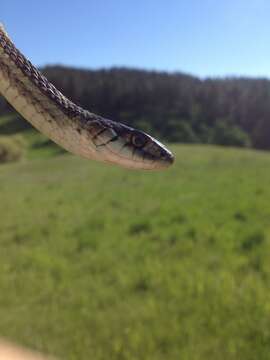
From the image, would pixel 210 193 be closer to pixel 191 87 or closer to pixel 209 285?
pixel 209 285

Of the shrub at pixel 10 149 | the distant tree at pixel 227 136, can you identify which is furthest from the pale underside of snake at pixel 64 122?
the distant tree at pixel 227 136

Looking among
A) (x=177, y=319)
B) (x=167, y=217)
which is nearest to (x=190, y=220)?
(x=167, y=217)

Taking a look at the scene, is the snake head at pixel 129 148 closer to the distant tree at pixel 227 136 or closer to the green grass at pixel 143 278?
the green grass at pixel 143 278

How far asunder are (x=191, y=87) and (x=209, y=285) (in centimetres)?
5390

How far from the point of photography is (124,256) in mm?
11023

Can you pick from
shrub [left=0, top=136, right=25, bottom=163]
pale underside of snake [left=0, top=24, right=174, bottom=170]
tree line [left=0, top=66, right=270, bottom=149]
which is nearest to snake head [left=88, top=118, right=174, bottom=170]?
pale underside of snake [left=0, top=24, right=174, bottom=170]

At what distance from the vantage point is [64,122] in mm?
2779

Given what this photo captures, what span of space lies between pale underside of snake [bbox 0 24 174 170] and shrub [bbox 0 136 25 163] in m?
58.6

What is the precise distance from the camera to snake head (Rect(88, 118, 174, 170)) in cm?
278

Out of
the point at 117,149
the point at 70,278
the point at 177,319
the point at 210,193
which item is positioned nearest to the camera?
the point at 117,149

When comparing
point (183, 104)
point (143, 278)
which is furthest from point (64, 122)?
point (183, 104)

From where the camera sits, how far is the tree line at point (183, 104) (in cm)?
5947

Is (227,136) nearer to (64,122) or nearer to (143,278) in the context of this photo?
(143,278)

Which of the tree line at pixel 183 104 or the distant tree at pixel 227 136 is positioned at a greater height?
the tree line at pixel 183 104
